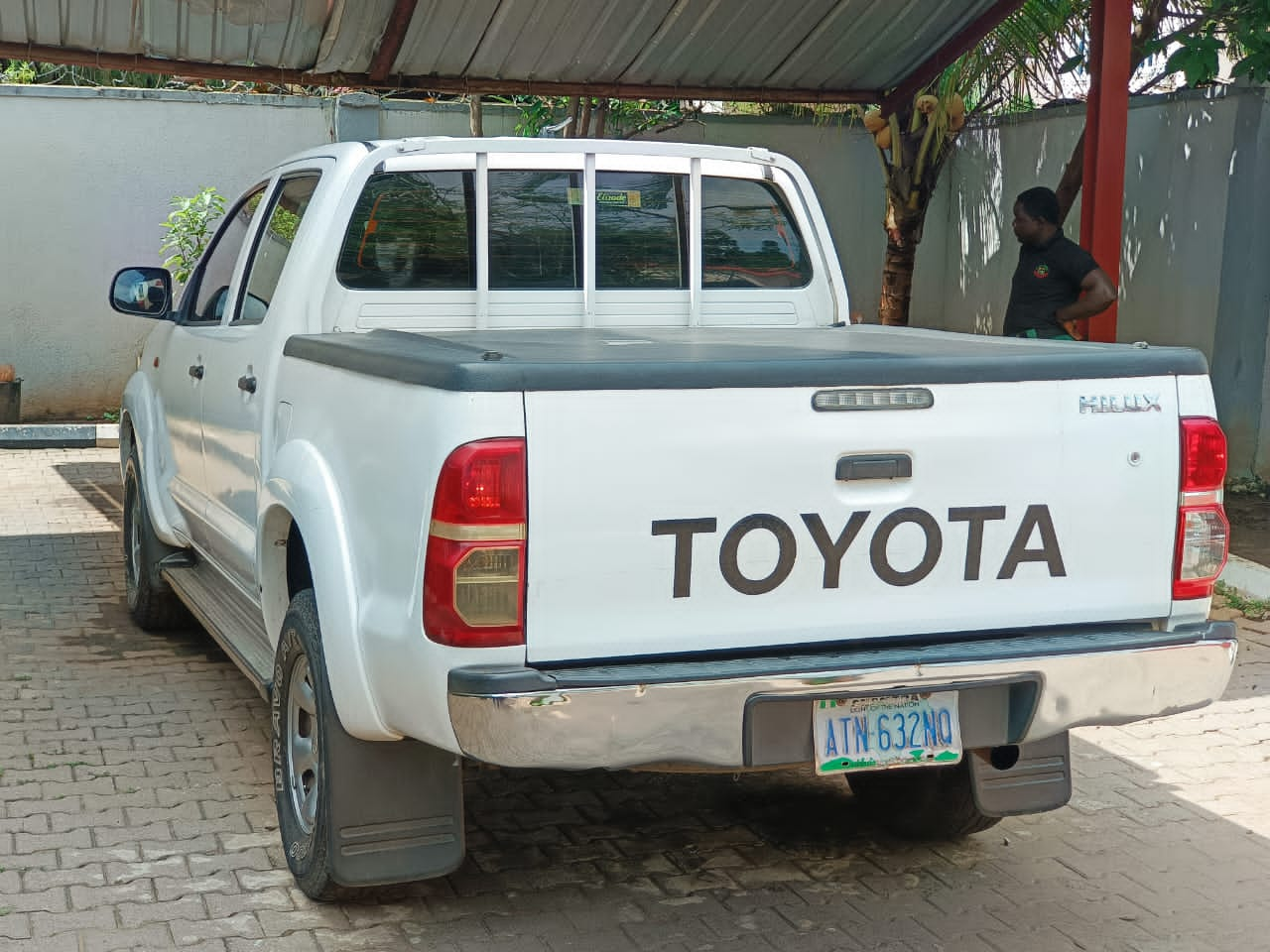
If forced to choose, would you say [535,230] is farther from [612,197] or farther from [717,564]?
[717,564]

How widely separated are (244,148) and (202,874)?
10.4 meters

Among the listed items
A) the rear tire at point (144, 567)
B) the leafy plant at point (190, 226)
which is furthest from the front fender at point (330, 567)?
the leafy plant at point (190, 226)

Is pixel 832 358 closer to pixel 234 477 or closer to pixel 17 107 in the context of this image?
pixel 234 477

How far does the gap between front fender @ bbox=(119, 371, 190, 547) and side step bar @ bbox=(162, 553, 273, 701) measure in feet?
0.46

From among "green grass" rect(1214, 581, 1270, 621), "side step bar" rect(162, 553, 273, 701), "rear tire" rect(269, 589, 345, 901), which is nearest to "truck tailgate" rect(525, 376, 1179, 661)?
"rear tire" rect(269, 589, 345, 901)

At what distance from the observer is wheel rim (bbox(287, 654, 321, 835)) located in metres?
3.96

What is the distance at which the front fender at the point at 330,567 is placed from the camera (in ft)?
11.6

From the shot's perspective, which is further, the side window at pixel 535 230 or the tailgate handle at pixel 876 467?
the side window at pixel 535 230

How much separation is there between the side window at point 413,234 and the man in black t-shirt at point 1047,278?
147 inches

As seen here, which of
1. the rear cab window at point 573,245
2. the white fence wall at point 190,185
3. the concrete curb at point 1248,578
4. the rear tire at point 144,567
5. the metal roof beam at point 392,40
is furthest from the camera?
the white fence wall at point 190,185

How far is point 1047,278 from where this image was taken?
788 centimetres

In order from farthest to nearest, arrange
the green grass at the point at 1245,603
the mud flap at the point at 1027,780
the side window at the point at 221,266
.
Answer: the green grass at the point at 1245,603 → the side window at the point at 221,266 → the mud flap at the point at 1027,780

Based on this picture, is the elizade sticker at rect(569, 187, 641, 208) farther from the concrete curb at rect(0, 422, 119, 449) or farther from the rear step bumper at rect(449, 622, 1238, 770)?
the concrete curb at rect(0, 422, 119, 449)

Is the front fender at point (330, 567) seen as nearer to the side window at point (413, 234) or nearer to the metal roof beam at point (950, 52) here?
the side window at point (413, 234)
